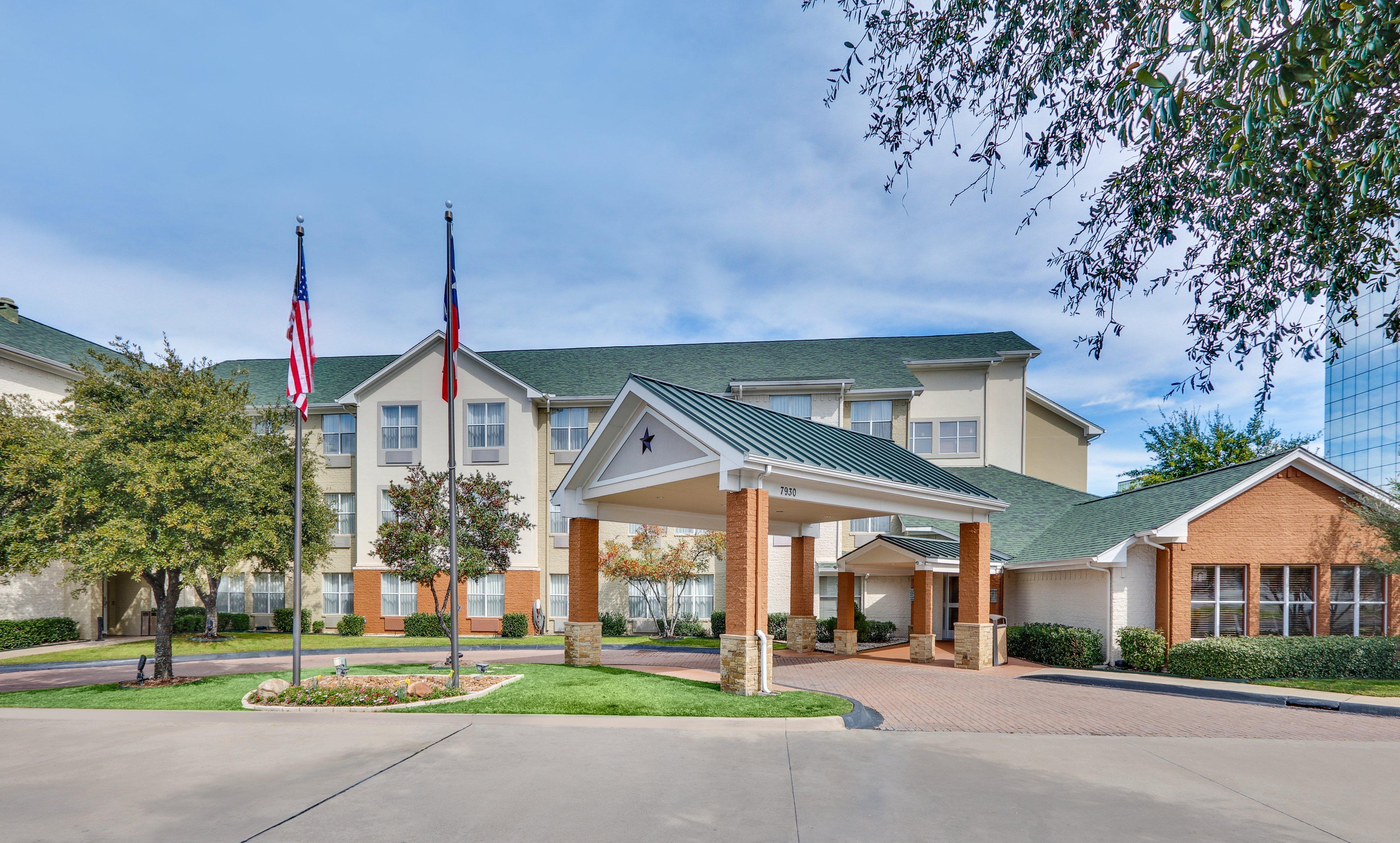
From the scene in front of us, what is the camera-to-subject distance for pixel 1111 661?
778 inches

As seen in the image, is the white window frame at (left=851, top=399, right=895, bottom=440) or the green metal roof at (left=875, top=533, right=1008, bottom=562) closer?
the green metal roof at (left=875, top=533, right=1008, bottom=562)

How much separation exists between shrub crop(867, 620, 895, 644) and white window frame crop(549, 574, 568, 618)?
41.5ft

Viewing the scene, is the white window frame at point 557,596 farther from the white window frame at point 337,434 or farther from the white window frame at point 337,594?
the white window frame at point 337,434

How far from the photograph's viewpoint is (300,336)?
599 inches

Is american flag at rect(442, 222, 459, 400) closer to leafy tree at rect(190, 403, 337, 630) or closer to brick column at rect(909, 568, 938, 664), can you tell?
leafy tree at rect(190, 403, 337, 630)

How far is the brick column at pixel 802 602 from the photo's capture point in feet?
76.2

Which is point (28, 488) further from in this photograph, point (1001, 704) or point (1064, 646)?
point (1064, 646)

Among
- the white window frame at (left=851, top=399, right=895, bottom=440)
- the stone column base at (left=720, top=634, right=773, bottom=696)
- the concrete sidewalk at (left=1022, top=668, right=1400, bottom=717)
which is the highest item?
the white window frame at (left=851, top=399, right=895, bottom=440)

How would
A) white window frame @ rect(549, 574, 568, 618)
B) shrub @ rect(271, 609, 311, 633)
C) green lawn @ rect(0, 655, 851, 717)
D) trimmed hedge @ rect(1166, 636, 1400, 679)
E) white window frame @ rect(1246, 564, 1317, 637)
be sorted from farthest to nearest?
1. white window frame @ rect(549, 574, 568, 618)
2. shrub @ rect(271, 609, 311, 633)
3. white window frame @ rect(1246, 564, 1317, 637)
4. trimmed hedge @ rect(1166, 636, 1400, 679)
5. green lawn @ rect(0, 655, 851, 717)

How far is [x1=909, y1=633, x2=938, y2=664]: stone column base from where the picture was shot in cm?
2072

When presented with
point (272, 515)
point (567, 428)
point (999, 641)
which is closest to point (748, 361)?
point (567, 428)

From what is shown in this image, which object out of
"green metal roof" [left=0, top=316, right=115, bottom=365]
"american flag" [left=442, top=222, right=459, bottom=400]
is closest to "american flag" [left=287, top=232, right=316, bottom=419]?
"american flag" [left=442, top=222, right=459, bottom=400]

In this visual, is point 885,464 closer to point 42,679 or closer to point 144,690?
point 144,690

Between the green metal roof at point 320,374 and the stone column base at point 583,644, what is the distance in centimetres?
1936
